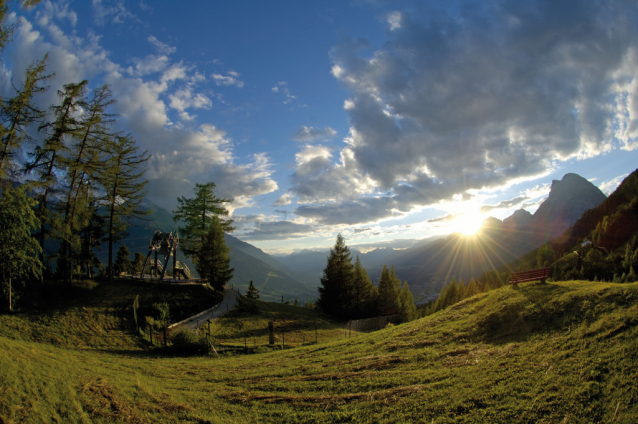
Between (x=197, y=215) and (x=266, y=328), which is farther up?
(x=197, y=215)

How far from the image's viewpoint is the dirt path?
26742 mm

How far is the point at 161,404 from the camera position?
9.41 m

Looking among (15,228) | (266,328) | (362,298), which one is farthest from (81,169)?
(362,298)

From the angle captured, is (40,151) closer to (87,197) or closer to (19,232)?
(87,197)

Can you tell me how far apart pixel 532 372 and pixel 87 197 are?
3721 centimetres

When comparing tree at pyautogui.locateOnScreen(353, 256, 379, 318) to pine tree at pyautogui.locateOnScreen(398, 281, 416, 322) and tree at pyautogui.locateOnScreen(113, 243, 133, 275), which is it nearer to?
pine tree at pyautogui.locateOnScreen(398, 281, 416, 322)

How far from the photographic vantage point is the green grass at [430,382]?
673 cm

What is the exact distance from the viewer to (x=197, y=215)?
134 ft

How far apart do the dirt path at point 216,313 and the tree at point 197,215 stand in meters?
7.97

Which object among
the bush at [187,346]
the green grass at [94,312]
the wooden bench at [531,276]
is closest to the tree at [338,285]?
the green grass at [94,312]

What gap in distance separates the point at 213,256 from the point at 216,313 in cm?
973

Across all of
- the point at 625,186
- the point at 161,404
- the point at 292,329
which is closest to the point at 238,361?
the point at 161,404

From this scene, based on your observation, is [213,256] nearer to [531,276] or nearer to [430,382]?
[430,382]

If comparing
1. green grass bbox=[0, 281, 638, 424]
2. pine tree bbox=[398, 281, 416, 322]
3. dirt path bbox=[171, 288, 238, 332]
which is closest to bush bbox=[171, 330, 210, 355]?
dirt path bbox=[171, 288, 238, 332]
